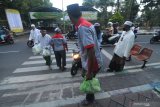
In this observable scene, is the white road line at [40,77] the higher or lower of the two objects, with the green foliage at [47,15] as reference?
higher

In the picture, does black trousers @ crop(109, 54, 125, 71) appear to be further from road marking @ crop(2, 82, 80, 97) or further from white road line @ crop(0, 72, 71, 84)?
road marking @ crop(2, 82, 80, 97)

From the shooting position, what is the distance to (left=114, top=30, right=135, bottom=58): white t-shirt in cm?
855

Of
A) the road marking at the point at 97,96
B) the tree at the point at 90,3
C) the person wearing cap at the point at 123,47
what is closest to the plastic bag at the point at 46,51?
Answer: the person wearing cap at the point at 123,47

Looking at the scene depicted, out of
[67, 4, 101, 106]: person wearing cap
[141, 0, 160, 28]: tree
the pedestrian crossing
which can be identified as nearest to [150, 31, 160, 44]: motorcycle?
the pedestrian crossing

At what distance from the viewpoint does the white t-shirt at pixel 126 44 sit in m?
8.55

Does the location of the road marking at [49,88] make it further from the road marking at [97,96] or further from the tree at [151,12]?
the tree at [151,12]

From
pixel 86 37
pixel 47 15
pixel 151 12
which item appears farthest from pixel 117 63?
pixel 151 12

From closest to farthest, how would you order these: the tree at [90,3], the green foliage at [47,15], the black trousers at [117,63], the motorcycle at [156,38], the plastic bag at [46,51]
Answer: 1. the black trousers at [117,63]
2. the plastic bag at [46,51]
3. the motorcycle at [156,38]
4. the green foliage at [47,15]
5. the tree at [90,3]

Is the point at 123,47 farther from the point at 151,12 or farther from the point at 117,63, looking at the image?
the point at 151,12

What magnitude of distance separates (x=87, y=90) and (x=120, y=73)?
13.2 feet

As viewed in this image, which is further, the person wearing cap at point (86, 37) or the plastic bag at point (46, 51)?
the plastic bag at point (46, 51)

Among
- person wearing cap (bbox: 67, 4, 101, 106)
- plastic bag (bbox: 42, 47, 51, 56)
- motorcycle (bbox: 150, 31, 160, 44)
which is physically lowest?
motorcycle (bbox: 150, 31, 160, 44)

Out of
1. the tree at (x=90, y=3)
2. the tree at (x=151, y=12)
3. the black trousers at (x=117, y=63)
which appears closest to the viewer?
the black trousers at (x=117, y=63)

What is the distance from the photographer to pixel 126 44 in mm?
8656
